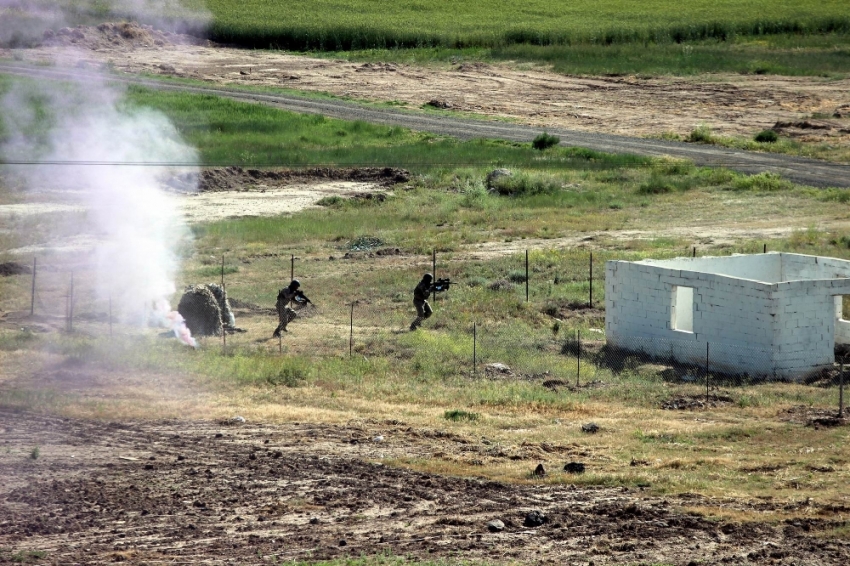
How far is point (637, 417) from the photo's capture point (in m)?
24.1

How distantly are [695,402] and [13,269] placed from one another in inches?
795

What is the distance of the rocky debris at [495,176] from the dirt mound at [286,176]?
10.7 ft

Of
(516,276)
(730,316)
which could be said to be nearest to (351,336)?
(730,316)

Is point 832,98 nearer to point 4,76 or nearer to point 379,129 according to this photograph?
point 379,129

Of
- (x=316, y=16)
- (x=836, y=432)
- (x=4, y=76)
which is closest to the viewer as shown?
(x=836, y=432)

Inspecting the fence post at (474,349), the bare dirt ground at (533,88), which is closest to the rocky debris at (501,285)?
the fence post at (474,349)

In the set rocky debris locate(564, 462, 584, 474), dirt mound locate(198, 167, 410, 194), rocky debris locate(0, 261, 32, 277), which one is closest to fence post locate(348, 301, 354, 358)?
rocky debris locate(564, 462, 584, 474)

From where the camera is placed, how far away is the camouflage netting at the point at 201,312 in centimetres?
3066

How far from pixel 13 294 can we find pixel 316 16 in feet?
196

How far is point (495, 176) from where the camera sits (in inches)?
1978

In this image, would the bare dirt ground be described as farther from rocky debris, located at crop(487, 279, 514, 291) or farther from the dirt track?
rocky debris, located at crop(487, 279, 514, 291)

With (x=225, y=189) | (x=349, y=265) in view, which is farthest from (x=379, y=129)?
(x=349, y=265)

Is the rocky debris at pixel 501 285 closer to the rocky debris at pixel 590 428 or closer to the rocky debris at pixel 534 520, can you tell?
the rocky debris at pixel 590 428

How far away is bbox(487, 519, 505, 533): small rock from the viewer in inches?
698
